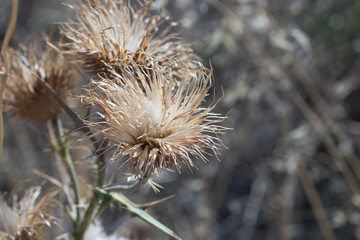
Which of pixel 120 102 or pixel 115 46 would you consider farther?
pixel 115 46

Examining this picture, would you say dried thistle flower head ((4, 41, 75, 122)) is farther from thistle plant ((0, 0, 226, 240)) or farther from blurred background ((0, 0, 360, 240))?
blurred background ((0, 0, 360, 240))

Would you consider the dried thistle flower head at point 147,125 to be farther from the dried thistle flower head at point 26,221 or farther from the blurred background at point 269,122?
the blurred background at point 269,122

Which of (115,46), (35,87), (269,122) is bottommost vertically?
(269,122)

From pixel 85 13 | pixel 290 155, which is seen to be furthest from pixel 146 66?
pixel 290 155

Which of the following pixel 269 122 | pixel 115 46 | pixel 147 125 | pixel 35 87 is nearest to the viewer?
pixel 147 125

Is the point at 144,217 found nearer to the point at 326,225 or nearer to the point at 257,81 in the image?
the point at 326,225

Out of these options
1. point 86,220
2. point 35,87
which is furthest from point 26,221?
point 35,87

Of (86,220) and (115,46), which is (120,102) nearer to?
(115,46)

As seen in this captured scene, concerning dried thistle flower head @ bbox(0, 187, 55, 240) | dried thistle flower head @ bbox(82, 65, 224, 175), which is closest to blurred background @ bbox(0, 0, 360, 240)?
dried thistle flower head @ bbox(0, 187, 55, 240)
